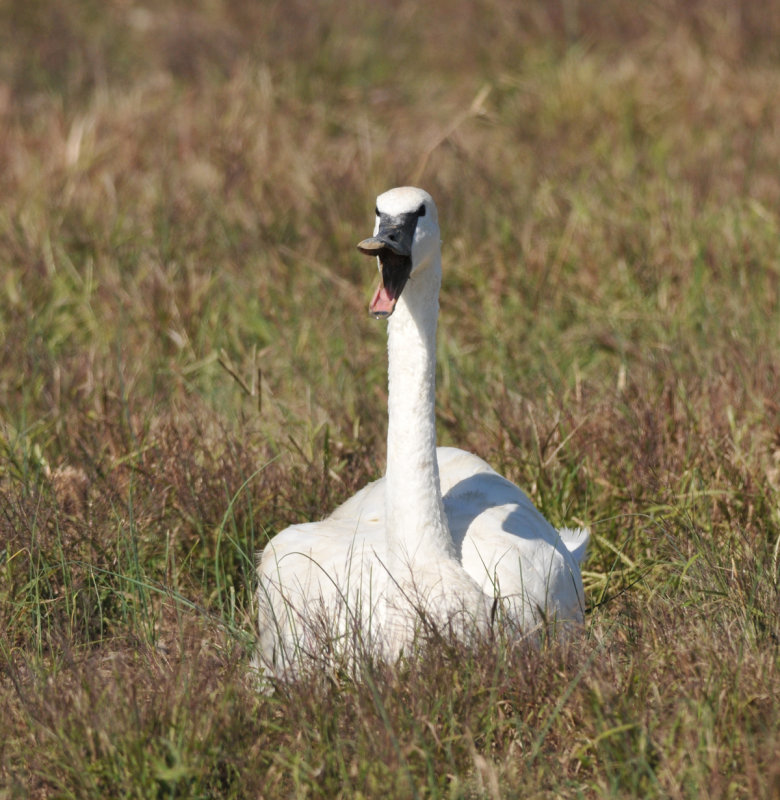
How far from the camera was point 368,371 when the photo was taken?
5289 mm

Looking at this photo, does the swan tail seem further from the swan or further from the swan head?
the swan head

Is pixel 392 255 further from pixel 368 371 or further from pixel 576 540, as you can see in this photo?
pixel 368 371

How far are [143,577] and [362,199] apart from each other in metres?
3.41

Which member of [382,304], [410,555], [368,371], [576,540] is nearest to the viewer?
[382,304]

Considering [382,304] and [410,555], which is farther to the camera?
[410,555]

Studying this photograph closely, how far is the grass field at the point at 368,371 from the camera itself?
111 inches

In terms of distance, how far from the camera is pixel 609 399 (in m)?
4.50

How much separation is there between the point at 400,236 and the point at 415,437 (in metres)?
0.57

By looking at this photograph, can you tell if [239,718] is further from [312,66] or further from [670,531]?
[312,66]

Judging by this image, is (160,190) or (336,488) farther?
(160,190)

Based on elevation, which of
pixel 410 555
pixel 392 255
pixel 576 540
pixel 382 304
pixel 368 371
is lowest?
pixel 410 555

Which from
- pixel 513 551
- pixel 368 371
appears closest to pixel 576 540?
pixel 513 551

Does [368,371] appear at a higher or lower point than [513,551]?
higher

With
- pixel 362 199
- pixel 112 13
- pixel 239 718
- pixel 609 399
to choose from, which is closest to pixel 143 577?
pixel 239 718
